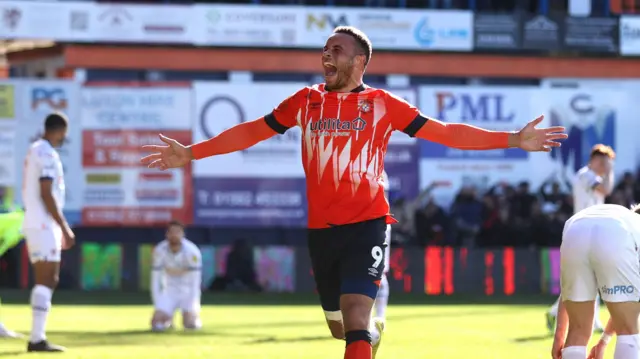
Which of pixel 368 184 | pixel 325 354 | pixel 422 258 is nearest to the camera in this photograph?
pixel 368 184

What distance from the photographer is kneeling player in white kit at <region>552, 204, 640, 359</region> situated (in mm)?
8586

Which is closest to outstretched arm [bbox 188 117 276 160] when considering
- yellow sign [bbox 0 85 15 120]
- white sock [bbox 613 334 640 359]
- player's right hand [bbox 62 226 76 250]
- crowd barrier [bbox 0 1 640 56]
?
white sock [bbox 613 334 640 359]

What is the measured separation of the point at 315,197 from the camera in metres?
8.48

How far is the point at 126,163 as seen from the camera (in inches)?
1271

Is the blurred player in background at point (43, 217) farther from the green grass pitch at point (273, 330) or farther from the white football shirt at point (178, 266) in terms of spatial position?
the white football shirt at point (178, 266)

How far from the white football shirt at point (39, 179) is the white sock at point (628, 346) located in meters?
6.27

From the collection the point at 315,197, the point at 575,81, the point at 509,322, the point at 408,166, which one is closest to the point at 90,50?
the point at 408,166

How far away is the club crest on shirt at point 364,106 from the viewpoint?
8.48 metres

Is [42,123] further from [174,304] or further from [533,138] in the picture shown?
[533,138]

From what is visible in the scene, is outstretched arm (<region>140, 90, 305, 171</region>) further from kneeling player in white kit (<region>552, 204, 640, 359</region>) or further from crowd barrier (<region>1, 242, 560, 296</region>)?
crowd barrier (<region>1, 242, 560, 296</region>)

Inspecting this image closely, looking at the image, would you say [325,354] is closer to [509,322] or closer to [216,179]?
[509,322]

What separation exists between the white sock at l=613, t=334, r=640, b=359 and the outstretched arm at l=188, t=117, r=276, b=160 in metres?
2.54

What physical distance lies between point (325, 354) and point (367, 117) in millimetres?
5472

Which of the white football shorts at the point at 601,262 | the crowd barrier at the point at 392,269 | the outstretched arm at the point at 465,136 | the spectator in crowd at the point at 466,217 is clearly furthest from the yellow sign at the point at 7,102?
the white football shorts at the point at 601,262
